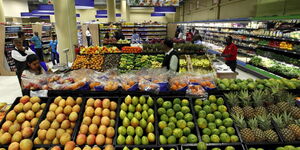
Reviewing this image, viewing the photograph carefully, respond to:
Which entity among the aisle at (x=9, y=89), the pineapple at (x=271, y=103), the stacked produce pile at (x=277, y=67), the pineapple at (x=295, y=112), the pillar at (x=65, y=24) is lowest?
the aisle at (x=9, y=89)

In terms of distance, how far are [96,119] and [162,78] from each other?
1009 millimetres

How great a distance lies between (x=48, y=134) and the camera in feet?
6.28

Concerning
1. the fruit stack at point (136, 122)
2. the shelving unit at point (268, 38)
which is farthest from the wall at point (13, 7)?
the fruit stack at point (136, 122)

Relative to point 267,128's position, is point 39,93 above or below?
above

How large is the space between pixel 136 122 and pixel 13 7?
24258 mm

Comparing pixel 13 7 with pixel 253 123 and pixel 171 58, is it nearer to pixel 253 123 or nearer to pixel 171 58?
pixel 171 58

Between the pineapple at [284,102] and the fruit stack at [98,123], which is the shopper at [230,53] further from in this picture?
the fruit stack at [98,123]

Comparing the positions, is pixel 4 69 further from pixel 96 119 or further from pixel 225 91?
pixel 225 91

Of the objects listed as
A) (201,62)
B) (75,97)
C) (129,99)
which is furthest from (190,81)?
(201,62)

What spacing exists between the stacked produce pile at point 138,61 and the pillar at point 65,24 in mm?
4511

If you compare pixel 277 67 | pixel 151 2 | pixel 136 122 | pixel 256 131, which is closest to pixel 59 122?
pixel 136 122

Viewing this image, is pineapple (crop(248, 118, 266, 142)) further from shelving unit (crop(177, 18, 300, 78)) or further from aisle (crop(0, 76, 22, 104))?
aisle (crop(0, 76, 22, 104))

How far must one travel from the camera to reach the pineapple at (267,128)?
1939mm

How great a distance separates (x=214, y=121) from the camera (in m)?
2.17
